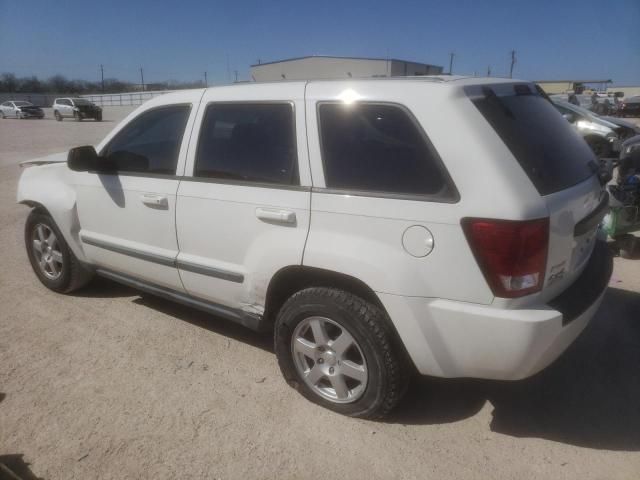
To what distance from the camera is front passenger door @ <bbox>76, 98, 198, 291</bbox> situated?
3248 mm

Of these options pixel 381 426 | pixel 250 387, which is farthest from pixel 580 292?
pixel 250 387

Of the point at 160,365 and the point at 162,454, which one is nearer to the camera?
the point at 162,454

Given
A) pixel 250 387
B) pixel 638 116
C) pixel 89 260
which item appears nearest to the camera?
pixel 250 387

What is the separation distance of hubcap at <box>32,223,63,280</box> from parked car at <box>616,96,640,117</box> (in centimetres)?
2980

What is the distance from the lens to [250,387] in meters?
3.02

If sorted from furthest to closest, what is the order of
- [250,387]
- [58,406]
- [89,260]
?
[89,260] < [250,387] < [58,406]

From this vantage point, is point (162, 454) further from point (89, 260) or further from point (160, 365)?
point (89, 260)

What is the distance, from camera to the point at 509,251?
6.78 ft

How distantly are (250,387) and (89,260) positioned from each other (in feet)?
6.20

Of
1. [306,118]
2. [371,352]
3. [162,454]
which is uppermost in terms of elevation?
[306,118]

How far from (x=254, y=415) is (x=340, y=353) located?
2.08 ft

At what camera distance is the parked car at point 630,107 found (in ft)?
85.9

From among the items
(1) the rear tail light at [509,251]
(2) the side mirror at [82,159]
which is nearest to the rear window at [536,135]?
(1) the rear tail light at [509,251]

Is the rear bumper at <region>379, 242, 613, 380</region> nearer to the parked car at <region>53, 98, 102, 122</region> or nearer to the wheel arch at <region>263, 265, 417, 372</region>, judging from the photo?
the wheel arch at <region>263, 265, 417, 372</region>
